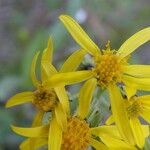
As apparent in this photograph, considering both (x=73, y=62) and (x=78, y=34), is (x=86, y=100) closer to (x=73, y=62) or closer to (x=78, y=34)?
(x=73, y=62)

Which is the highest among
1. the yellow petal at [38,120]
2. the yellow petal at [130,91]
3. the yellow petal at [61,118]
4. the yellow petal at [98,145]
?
the yellow petal at [130,91]

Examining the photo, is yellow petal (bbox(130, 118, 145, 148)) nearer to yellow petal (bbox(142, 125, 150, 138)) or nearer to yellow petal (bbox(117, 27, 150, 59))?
yellow petal (bbox(142, 125, 150, 138))

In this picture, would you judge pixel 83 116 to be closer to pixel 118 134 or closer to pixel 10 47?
pixel 118 134

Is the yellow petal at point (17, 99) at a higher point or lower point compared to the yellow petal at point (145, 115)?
higher

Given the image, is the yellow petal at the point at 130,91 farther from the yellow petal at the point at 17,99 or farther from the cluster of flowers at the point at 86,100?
the yellow petal at the point at 17,99

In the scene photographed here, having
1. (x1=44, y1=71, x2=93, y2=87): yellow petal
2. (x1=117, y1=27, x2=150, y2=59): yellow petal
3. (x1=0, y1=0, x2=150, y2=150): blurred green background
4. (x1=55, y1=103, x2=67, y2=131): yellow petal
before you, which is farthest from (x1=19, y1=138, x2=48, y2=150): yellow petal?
(x1=0, y1=0, x2=150, y2=150): blurred green background

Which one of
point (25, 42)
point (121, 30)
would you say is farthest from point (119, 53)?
point (121, 30)

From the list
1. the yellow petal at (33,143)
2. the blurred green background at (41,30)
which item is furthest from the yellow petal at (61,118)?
the blurred green background at (41,30)
